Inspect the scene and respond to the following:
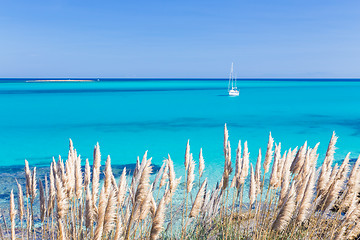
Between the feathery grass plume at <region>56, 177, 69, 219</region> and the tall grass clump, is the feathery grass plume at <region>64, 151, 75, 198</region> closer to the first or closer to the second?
the tall grass clump

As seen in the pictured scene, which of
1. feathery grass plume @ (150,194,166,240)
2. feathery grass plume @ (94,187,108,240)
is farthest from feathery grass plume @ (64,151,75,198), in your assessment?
feathery grass plume @ (150,194,166,240)

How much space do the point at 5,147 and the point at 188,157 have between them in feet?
49.8

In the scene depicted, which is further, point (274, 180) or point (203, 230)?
point (203, 230)

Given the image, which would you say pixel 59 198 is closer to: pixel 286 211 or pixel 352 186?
pixel 286 211

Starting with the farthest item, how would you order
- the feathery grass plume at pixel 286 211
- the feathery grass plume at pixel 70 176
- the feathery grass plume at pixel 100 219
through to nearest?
1. the feathery grass plume at pixel 70 176
2. the feathery grass plume at pixel 286 211
3. the feathery grass plume at pixel 100 219

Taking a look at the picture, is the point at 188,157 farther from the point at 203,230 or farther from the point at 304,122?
the point at 304,122

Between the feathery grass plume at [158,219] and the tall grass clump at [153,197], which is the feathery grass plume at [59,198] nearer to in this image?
the tall grass clump at [153,197]

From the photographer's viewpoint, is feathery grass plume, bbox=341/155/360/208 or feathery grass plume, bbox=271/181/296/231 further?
feathery grass plume, bbox=341/155/360/208

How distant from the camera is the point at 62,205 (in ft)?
7.07

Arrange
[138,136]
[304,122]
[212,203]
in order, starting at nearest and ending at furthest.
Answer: [212,203] < [138,136] < [304,122]

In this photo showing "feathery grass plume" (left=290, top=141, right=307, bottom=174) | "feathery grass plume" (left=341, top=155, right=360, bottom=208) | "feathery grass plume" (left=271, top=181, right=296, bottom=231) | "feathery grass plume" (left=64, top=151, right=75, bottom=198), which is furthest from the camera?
"feathery grass plume" (left=290, top=141, right=307, bottom=174)

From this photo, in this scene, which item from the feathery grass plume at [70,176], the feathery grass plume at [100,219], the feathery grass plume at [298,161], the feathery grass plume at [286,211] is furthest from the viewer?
the feathery grass plume at [298,161]

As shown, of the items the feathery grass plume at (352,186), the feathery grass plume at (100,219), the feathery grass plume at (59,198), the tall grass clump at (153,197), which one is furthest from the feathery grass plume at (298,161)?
the feathery grass plume at (59,198)

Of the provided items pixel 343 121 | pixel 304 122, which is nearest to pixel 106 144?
pixel 304 122
